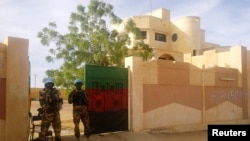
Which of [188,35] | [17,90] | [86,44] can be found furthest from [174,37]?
[17,90]

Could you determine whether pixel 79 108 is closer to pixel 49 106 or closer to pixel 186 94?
pixel 49 106

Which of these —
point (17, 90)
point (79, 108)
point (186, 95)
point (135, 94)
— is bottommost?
point (79, 108)

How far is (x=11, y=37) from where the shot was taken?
25.2 ft

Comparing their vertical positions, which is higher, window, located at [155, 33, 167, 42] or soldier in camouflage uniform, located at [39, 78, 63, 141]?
window, located at [155, 33, 167, 42]

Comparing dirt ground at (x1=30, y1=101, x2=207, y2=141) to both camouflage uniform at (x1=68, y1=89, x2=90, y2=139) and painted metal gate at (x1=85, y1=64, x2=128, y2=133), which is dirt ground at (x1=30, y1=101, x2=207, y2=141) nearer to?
painted metal gate at (x1=85, y1=64, x2=128, y2=133)

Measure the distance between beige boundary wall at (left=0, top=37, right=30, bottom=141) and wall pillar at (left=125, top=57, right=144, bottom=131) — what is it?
3713 mm

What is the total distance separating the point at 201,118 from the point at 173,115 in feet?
6.34

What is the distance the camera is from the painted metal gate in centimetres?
904

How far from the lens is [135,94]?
33.0 feet

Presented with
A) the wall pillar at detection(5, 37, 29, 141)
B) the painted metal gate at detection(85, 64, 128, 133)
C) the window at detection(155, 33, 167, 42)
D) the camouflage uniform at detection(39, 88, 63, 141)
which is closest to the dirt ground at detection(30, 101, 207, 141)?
the painted metal gate at detection(85, 64, 128, 133)

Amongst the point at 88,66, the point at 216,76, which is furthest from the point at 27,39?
the point at 216,76

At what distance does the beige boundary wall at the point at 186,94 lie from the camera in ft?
33.6

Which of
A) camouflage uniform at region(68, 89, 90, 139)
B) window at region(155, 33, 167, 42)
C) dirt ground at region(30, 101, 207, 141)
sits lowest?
dirt ground at region(30, 101, 207, 141)

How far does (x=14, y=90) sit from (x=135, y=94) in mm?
4219
